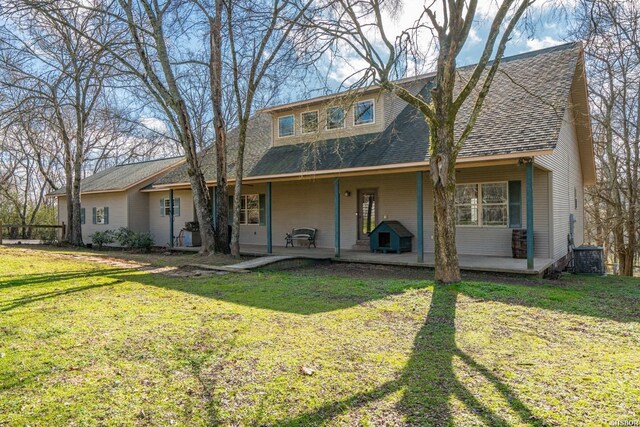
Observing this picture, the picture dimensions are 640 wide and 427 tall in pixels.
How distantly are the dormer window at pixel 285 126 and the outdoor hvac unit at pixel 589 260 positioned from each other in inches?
396

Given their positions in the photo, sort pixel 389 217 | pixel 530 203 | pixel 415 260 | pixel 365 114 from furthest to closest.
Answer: pixel 365 114 → pixel 389 217 → pixel 415 260 → pixel 530 203

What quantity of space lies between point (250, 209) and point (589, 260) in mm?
11365

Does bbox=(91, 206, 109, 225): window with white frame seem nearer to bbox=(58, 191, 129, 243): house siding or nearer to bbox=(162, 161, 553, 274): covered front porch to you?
bbox=(58, 191, 129, 243): house siding

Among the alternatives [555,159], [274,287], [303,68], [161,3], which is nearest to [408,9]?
[303,68]

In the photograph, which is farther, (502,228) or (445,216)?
(502,228)

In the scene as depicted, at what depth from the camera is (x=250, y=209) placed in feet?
54.2

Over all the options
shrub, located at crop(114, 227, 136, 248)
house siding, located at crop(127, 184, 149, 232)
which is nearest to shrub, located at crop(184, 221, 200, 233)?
shrub, located at crop(114, 227, 136, 248)

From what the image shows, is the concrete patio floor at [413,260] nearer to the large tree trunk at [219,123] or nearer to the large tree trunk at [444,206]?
the large tree trunk at [219,123]

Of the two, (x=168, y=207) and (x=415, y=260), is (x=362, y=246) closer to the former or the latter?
(x=415, y=260)

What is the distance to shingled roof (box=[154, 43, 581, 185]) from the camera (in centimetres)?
927

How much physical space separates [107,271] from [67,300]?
144 inches

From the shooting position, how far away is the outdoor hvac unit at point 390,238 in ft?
39.7

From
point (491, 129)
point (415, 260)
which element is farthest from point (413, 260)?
point (491, 129)

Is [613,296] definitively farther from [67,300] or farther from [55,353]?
[67,300]
